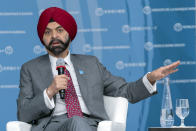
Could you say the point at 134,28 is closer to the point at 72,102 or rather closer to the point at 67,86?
the point at 67,86

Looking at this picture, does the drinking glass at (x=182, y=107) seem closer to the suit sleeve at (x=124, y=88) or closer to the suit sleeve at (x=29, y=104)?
the suit sleeve at (x=124, y=88)

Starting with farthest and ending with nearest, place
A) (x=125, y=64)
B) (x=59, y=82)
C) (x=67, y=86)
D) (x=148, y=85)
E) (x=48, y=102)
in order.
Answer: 1. (x=125, y=64)
2. (x=67, y=86)
3. (x=148, y=85)
4. (x=48, y=102)
5. (x=59, y=82)

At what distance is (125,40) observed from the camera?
5371 mm

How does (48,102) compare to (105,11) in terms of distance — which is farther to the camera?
(105,11)

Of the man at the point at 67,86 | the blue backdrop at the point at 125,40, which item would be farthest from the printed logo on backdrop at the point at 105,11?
the man at the point at 67,86

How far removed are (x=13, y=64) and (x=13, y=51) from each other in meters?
0.17

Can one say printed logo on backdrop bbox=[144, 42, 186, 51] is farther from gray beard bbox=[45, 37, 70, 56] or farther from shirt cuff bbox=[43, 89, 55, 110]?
shirt cuff bbox=[43, 89, 55, 110]

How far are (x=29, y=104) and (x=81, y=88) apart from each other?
49 cm

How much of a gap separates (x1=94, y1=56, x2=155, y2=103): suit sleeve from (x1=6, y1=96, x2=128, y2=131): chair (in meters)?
0.07

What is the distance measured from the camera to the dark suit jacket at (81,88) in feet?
11.3

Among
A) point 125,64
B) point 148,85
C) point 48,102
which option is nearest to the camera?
point 48,102

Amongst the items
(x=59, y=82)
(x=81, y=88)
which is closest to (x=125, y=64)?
(x=81, y=88)

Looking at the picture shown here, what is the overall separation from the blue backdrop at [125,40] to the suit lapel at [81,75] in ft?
4.91

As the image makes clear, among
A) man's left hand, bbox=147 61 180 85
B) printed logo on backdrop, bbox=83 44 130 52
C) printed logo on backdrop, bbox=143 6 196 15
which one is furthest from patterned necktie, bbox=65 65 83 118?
printed logo on backdrop, bbox=143 6 196 15
